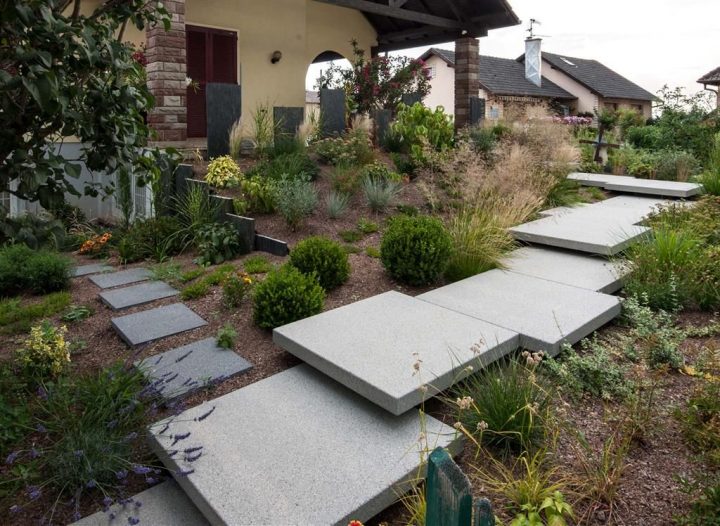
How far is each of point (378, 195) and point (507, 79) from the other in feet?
81.6

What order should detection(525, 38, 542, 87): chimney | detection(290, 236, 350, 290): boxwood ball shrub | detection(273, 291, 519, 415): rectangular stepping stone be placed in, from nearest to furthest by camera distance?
detection(273, 291, 519, 415): rectangular stepping stone, detection(290, 236, 350, 290): boxwood ball shrub, detection(525, 38, 542, 87): chimney

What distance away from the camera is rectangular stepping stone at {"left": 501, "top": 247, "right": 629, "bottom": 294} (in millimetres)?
3881

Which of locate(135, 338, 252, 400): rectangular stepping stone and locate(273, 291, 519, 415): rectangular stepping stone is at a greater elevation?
locate(273, 291, 519, 415): rectangular stepping stone

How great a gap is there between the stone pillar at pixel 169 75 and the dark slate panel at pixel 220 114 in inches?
19.2

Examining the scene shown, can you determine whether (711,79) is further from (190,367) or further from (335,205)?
(190,367)

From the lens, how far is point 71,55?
1.87 meters

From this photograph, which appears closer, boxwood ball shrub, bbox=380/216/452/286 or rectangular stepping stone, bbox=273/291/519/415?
rectangular stepping stone, bbox=273/291/519/415

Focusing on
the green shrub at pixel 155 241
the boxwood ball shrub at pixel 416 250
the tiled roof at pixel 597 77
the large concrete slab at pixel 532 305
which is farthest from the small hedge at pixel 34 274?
the tiled roof at pixel 597 77

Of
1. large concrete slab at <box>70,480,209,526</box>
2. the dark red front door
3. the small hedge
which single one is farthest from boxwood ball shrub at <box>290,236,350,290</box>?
the dark red front door

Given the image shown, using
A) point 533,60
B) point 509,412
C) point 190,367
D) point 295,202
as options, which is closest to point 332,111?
point 295,202

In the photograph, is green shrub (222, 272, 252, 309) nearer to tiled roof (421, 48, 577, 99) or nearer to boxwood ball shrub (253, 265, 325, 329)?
boxwood ball shrub (253, 265, 325, 329)

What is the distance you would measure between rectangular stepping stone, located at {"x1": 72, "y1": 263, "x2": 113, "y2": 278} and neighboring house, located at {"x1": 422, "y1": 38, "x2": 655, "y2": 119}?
2334cm

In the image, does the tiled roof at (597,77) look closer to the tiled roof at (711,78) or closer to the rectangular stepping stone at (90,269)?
the tiled roof at (711,78)

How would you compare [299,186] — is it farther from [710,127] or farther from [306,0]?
[710,127]
